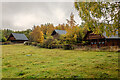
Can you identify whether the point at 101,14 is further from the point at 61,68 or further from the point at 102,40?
the point at 102,40

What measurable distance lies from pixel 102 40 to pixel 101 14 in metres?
22.7

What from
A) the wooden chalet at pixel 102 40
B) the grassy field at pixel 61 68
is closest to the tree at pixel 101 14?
the grassy field at pixel 61 68

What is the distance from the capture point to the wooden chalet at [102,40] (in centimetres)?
2698

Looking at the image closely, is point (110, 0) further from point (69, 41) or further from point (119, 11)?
point (69, 41)

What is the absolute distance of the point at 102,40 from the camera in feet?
95.8

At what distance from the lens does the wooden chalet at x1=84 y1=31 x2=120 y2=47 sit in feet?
88.5

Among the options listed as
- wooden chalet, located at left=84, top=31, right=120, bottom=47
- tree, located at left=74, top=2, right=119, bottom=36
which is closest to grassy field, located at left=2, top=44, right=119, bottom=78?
tree, located at left=74, top=2, right=119, bottom=36

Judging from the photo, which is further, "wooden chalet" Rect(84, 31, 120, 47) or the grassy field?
"wooden chalet" Rect(84, 31, 120, 47)

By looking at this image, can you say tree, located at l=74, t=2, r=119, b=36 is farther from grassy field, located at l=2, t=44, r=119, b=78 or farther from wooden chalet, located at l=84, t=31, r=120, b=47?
wooden chalet, located at l=84, t=31, r=120, b=47

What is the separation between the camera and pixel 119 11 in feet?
25.7

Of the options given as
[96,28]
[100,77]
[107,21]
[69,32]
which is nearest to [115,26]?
[107,21]

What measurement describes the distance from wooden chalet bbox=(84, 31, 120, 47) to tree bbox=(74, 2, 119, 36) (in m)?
19.4

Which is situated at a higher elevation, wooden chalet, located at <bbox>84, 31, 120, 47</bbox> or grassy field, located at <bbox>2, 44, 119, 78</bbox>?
wooden chalet, located at <bbox>84, 31, 120, 47</bbox>

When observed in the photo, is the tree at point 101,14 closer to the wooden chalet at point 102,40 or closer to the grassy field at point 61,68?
the grassy field at point 61,68
